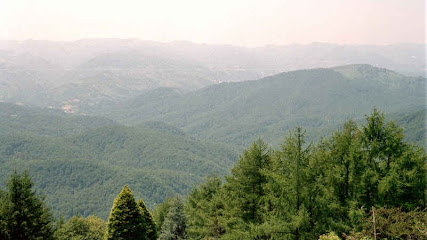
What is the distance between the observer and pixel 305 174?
17.0 metres

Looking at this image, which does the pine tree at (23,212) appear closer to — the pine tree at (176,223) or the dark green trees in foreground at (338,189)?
the dark green trees in foreground at (338,189)

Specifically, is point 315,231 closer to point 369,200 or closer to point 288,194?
point 288,194

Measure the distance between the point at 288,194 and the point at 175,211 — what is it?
83.8 ft

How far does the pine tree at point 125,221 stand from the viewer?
26.1 meters

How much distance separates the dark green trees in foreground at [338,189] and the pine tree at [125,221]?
30.5ft

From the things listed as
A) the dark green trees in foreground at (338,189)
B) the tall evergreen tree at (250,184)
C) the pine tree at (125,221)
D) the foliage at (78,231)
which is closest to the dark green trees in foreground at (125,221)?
the pine tree at (125,221)

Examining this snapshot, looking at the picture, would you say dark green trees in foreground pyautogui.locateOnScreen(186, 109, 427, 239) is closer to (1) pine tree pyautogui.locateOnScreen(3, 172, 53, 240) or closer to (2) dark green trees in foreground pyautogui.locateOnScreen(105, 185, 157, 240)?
(2) dark green trees in foreground pyautogui.locateOnScreen(105, 185, 157, 240)

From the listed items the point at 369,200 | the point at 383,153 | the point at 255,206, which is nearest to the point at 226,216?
the point at 255,206

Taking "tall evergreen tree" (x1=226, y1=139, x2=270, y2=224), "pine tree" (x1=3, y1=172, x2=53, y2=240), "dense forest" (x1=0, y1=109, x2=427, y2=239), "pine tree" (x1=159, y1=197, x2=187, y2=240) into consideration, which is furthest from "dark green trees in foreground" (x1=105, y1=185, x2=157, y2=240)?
"pine tree" (x1=159, y1=197, x2=187, y2=240)

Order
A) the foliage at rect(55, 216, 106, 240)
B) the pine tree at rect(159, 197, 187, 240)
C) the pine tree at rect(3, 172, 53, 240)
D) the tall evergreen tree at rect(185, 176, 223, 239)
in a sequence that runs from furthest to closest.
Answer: the pine tree at rect(159, 197, 187, 240)
the foliage at rect(55, 216, 106, 240)
the tall evergreen tree at rect(185, 176, 223, 239)
the pine tree at rect(3, 172, 53, 240)

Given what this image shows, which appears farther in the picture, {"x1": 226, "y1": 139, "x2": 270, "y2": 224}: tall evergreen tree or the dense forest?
{"x1": 226, "y1": 139, "x2": 270, "y2": 224}: tall evergreen tree

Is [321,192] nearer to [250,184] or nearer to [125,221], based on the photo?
[250,184]

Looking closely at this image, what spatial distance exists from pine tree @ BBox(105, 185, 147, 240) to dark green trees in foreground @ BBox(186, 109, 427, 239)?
9291mm

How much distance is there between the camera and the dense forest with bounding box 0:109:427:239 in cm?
1664
